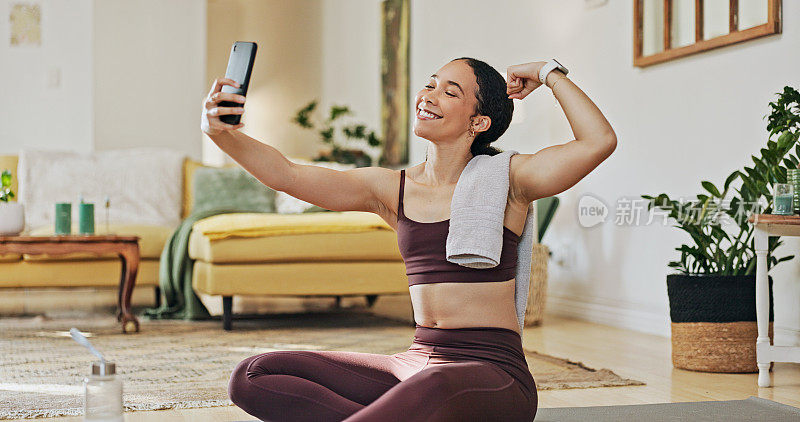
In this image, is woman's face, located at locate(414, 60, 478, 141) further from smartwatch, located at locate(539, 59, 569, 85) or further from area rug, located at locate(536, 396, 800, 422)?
area rug, located at locate(536, 396, 800, 422)

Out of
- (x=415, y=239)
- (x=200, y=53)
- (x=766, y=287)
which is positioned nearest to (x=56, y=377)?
(x=415, y=239)

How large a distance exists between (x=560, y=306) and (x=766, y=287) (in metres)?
2.01

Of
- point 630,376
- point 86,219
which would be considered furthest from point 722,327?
point 86,219

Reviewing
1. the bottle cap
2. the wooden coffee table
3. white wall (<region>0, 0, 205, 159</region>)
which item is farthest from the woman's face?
white wall (<region>0, 0, 205, 159</region>)

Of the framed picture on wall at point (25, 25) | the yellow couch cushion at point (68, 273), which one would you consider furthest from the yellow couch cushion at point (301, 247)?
the framed picture on wall at point (25, 25)

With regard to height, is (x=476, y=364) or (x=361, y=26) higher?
(x=361, y=26)

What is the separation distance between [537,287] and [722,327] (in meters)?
1.33

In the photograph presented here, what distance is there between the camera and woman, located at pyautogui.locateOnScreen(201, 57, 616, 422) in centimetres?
155

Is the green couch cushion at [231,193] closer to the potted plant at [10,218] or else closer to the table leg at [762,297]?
the potted plant at [10,218]

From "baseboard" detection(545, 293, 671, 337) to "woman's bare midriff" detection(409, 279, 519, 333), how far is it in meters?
2.44

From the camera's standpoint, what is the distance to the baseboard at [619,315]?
10.9 feet

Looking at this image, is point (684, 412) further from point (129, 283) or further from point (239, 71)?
point (129, 283)

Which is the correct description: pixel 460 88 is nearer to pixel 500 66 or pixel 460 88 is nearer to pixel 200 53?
pixel 500 66

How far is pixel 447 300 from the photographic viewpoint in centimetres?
161
